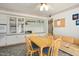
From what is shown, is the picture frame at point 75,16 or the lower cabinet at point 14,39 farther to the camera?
the lower cabinet at point 14,39

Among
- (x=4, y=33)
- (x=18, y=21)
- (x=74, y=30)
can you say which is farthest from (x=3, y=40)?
(x=74, y=30)

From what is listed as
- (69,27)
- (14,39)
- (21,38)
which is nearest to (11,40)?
(14,39)

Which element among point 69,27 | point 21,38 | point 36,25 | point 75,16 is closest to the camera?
point 36,25

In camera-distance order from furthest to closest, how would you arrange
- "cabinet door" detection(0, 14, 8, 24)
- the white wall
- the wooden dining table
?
1. "cabinet door" detection(0, 14, 8, 24)
2. the white wall
3. the wooden dining table

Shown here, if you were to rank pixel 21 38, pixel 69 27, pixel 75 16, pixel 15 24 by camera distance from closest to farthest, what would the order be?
pixel 75 16 < pixel 69 27 < pixel 21 38 < pixel 15 24

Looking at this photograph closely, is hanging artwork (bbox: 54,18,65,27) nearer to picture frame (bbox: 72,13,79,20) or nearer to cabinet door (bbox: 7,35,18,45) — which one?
picture frame (bbox: 72,13,79,20)

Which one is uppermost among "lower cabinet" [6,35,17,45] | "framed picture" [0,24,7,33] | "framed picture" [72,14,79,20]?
"framed picture" [72,14,79,20]

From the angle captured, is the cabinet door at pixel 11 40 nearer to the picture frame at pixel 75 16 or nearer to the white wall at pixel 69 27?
the white wall at pixel 69 27

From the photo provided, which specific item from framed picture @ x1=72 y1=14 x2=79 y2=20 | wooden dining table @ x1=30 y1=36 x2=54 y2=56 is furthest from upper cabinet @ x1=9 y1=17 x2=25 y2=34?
framed picture @ x1=72 y1=14 x2=79 y2=20

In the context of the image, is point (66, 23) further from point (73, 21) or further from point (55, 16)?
point (55, 16)

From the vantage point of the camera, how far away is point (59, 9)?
5.58 feet

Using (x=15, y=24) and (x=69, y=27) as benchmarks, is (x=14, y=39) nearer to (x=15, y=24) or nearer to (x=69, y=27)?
(x=15, y=24)

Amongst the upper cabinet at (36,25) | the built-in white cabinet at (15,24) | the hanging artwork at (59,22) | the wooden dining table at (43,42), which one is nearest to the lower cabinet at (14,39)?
the built-in white cabinet at (15,24)

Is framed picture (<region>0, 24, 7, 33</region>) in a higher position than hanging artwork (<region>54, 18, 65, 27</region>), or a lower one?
lower
